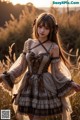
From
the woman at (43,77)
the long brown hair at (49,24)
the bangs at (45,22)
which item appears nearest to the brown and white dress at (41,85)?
the woman at (43,77)

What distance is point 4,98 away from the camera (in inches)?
271

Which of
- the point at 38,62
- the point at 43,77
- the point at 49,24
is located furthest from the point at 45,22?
the point at 43,77

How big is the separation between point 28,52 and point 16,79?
469 mm

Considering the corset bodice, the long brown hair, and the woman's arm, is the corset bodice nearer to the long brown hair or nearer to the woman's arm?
the woman's arm

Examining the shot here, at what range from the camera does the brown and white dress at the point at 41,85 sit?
16.7 feet

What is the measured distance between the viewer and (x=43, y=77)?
5152mm

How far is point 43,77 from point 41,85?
9cm

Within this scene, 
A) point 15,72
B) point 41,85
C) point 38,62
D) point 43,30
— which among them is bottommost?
point 41,85

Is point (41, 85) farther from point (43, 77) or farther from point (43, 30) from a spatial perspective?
point (43, 30)

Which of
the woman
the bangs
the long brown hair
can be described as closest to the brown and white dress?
the woman

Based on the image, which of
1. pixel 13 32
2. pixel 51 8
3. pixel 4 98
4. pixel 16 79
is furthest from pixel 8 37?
pixel 16 79

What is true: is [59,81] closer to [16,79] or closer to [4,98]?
[16,79]

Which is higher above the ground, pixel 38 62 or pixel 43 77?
pixel 38 62

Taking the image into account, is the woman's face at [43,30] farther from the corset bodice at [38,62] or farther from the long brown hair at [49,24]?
the corset bodice at [38,62]
